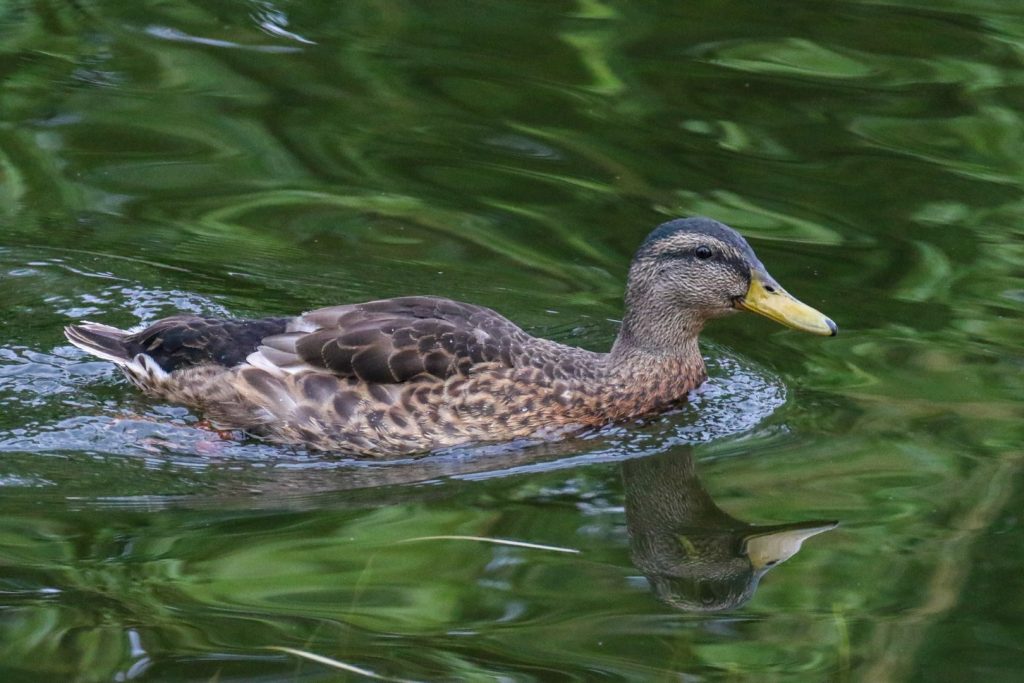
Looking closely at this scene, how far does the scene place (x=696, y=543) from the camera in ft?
23.3

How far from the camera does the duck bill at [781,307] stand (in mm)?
A: 8562

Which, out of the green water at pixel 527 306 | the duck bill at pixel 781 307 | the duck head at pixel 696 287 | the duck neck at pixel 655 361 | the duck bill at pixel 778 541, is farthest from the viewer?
the duck neck at pixel 655 361

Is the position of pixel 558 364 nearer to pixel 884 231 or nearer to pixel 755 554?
pixel 755 554

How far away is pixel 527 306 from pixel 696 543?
3.11 m

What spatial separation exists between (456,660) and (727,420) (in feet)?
10.0

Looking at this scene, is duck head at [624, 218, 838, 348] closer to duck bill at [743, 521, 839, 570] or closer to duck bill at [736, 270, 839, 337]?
duck bill at [736, 270, 839, 337]

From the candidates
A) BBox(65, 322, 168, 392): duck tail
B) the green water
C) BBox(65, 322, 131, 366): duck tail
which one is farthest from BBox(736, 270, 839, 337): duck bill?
BBox(65, 322, 131, 366): duck tail

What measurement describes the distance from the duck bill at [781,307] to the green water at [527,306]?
41cm

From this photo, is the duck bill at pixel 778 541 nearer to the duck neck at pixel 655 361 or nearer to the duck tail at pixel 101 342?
the duck neck at pixel 655 361

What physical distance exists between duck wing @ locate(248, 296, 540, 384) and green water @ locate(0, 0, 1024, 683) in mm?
506

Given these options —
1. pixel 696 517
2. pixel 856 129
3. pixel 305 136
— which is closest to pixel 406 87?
pixel 305 136

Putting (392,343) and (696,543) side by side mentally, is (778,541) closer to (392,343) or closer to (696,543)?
(696,543)

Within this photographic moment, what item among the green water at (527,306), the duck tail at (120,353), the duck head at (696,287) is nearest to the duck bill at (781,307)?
the duck head at (696,287)

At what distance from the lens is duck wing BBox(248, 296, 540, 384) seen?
330 inches
